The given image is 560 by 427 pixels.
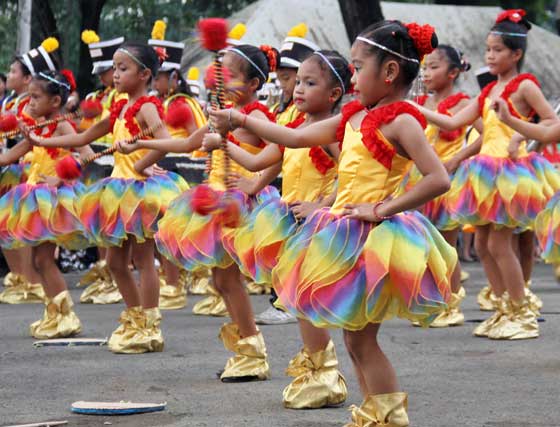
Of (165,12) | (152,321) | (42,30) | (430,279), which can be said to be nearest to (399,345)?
(152,321)

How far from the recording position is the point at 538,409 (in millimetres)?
5992

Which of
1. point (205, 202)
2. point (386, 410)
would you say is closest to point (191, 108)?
point (205, 202)

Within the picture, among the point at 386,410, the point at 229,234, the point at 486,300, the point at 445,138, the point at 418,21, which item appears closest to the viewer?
the point at 386,410

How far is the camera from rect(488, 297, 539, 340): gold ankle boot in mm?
8477

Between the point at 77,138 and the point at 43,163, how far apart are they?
1030mm

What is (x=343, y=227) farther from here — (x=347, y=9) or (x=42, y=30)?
(x=42, y=30)

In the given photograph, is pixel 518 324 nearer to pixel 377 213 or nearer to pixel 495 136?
pixel 495 136

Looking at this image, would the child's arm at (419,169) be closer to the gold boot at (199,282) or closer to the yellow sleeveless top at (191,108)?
the yellow sleeveless top at (191,108)

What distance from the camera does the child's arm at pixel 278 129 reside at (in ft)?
17.2

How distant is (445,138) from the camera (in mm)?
9781

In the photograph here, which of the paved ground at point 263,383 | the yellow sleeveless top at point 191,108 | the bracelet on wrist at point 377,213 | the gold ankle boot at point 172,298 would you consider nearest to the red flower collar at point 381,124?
the bracelet on wrist at point 377,213

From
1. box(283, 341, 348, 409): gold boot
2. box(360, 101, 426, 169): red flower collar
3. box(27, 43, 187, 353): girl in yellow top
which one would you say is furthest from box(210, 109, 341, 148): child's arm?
box(27, 43, 187, 353): girl in yellow top

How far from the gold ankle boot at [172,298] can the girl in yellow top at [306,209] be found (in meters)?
4.65

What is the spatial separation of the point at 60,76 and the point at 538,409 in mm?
4995
